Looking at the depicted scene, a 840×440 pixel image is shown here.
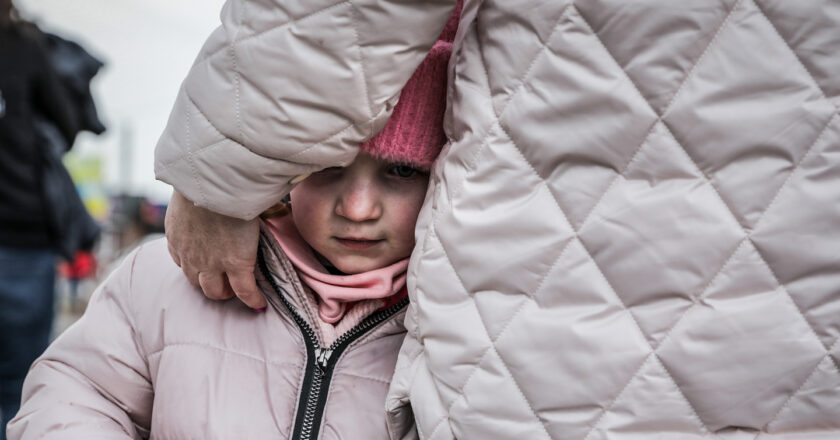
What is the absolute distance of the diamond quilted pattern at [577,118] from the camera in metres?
0.68

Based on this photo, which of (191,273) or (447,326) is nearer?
(447,326)

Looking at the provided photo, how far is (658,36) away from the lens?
2.15 ft

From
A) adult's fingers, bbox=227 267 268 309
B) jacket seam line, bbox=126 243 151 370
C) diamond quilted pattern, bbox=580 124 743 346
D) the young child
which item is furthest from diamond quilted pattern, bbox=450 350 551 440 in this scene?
jacket seam line, bbox=126 243 151 370

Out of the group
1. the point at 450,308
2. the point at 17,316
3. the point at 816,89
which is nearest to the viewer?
the point at 816,89

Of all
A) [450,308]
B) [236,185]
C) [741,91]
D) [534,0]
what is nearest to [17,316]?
[236,185]

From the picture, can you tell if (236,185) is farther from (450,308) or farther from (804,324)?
(804,324)

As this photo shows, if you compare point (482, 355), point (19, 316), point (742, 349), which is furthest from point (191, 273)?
point (19, 316)

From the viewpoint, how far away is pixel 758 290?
0.66m

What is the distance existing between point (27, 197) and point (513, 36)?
1.95 meters

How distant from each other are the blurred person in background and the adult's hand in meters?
1.42

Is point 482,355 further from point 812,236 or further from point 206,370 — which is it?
point 206,370

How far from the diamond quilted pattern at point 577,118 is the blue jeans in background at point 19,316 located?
6.32ft

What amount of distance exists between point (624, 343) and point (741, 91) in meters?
0.25

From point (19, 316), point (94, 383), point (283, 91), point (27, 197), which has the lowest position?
point (19, 316)
